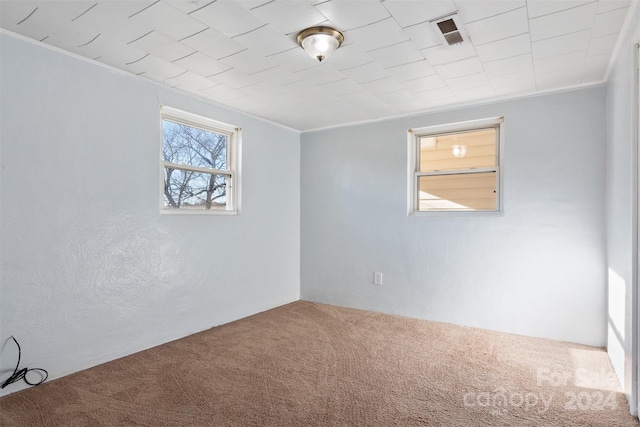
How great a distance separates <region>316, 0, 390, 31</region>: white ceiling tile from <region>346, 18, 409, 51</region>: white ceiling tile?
0.05 m

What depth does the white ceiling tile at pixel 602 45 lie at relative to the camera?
7.22 feet

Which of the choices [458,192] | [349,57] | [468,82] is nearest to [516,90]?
[468,82]

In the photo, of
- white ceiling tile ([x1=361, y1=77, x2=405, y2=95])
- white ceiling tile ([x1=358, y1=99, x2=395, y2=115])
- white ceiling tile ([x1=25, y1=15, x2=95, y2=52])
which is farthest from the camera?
Result: white ceiling tile ([x1=358, y1=99, x2=395, y2=115])

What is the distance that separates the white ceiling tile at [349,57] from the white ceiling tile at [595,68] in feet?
5.10

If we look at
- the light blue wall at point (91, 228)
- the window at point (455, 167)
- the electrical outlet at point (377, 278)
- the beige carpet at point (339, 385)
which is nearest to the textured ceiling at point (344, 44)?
the light blue wall at point (91, 228)

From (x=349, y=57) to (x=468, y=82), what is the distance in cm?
112

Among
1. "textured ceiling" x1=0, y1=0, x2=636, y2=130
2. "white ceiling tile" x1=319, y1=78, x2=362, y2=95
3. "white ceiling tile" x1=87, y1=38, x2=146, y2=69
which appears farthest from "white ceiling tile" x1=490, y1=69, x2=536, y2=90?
"white ceiling tile" x1=87, y1=38, x2=146, y2=69

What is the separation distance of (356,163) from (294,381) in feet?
8.41

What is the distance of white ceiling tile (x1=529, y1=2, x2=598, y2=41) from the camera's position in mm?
1915

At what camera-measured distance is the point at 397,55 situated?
244 cm

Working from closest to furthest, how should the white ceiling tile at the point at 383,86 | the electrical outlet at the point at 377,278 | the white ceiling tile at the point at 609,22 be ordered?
the white ceiling tile at the point at 609,22 → the white ceiling tile at the point at 383,86 → the electrical outlet at the point at 377,278

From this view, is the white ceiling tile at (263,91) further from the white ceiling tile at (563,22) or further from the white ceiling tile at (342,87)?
the white ceiling tile at (563,22)

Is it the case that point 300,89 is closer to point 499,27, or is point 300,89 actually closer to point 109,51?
point 109,51

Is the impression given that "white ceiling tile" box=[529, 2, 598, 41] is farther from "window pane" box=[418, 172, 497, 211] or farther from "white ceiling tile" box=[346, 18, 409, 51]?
"window pane" box=[418, 172, 497, 211]
